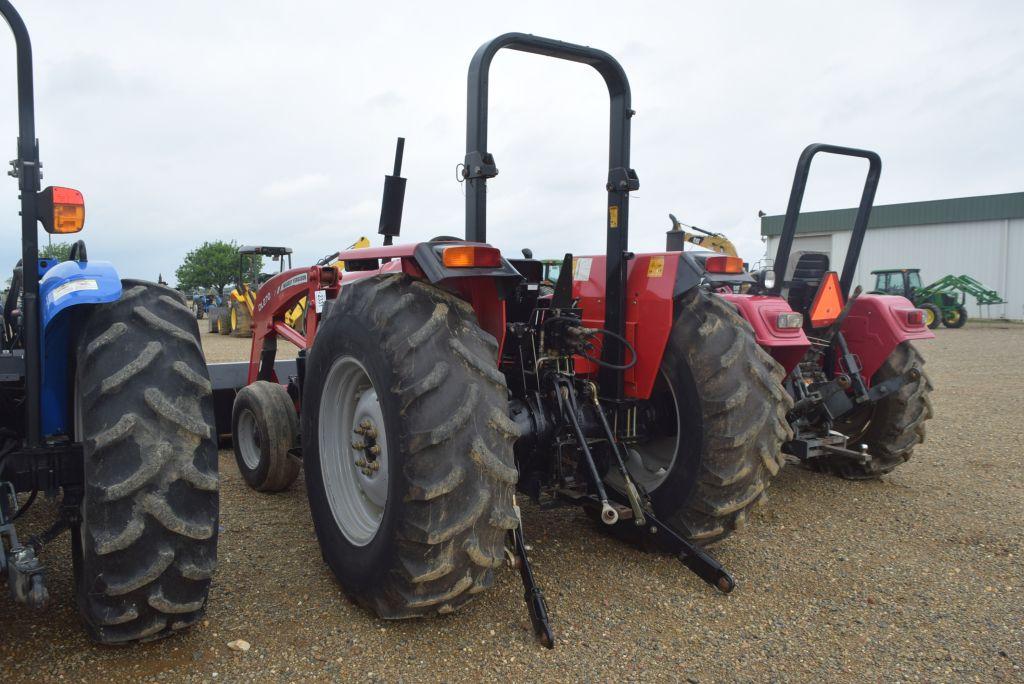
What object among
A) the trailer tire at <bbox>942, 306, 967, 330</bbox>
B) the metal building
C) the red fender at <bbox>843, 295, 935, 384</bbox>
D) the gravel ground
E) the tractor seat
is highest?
the metal building

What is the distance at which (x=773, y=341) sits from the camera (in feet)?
14.0

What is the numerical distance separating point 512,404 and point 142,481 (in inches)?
65.7

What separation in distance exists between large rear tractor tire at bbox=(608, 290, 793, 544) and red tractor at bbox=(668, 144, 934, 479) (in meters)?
1.16

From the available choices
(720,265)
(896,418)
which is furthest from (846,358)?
(720,265)

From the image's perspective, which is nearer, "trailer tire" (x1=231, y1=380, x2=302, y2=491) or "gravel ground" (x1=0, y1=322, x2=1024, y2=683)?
"gravel ground" (x1=0, y1=322, x2=1024, y2=683)

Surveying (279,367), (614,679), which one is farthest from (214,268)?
(614,679)

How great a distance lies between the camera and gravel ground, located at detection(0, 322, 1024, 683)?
102 inches

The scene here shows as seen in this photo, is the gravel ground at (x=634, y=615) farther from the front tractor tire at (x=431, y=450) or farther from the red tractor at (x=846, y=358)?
the red tractor at (x=846, y=358)

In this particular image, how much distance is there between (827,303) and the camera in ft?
16.2

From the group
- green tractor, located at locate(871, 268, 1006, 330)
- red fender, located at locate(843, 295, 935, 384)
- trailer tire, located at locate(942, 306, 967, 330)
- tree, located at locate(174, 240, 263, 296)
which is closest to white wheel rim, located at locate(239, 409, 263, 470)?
red fender, located at locate(843, 295, 935, 384)

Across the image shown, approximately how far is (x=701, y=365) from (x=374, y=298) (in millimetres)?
1498

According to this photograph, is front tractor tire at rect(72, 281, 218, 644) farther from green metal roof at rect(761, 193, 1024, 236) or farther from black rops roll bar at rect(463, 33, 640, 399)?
green metal roof at rect(761, 193, 1024, 236)

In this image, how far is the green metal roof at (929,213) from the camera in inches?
1217

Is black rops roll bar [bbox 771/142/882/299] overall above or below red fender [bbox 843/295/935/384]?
above
